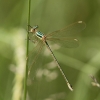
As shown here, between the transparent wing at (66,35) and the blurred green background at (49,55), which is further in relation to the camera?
the transparent wing at (66,35)

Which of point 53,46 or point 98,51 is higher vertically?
point 53,46

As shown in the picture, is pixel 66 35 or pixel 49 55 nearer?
pixel 66 35

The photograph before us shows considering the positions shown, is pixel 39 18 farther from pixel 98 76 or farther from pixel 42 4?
pixel 98 76

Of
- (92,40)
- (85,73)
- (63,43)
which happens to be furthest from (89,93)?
(92,40)

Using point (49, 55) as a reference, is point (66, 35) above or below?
above

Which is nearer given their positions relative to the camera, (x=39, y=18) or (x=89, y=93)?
(x=89, y=93)

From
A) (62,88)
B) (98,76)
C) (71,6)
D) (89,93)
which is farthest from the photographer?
(71,6)

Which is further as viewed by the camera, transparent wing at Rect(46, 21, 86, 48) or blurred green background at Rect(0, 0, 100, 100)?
transparent wing at Rect(46, 21, 86, 48)

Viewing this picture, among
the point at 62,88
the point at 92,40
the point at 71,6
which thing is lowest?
the point at 62,88
